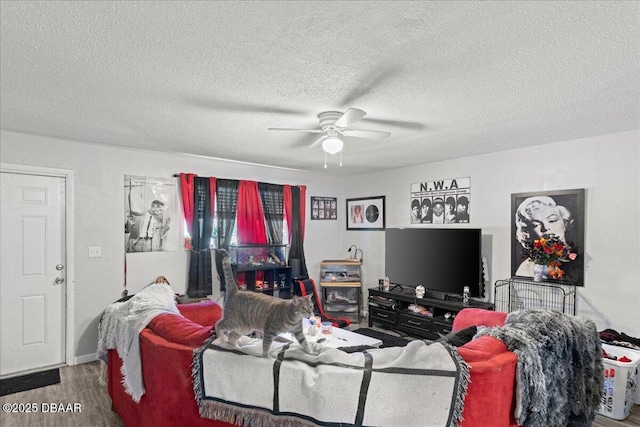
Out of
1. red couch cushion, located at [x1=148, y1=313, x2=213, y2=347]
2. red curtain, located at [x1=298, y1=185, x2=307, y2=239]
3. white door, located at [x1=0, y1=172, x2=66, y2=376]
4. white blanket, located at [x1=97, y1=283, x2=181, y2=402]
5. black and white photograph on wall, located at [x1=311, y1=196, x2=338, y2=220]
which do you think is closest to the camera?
red couch cushion, located at [x1=148, y1=313, x2=213, y2=347]

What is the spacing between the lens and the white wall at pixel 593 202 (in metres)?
3.38

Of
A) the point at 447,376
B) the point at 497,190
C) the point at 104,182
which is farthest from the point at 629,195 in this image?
the point at 104,182

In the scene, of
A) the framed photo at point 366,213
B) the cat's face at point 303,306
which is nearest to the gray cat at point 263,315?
the cat's face at point 303,306

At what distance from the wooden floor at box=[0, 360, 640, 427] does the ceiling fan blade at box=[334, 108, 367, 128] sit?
2727 mm

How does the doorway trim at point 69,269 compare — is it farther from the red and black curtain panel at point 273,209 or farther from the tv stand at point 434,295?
the tv stand at point 434,295

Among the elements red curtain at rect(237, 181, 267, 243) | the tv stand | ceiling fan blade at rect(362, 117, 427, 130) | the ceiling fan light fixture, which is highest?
ceiling fan blade at rect(362, 117, 427, 130)

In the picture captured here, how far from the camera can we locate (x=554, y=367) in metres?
1.85

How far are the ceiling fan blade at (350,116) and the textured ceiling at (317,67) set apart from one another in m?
0.15

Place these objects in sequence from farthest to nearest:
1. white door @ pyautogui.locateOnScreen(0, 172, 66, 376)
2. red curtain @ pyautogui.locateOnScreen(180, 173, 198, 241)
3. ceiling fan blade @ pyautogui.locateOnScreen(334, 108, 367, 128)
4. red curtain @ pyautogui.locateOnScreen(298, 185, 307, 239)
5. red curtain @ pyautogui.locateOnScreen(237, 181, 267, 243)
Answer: red curtain @ pyautogui.locateOnScreen(298, 185, 307, 239) < red curtain @ pyautogui.locateOnScreen(237, 181, 267, 243) < red curtain @ pyautogui.locateOnScreen(180, 173, 198, 241) < white door @ pyautogui.locateOnScreen(0, 172, 66, 376) < ceiling fan blade @ pyautogui.locateOnScreen(334, 108, 367, 128)

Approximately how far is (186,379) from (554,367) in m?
1.86

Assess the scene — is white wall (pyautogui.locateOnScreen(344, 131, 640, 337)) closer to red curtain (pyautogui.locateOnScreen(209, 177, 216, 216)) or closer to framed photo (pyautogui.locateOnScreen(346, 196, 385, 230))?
framed photo (pyautogui.locateOnScreen(346, 196, 385, 230))

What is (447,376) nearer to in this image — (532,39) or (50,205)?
(532,39)

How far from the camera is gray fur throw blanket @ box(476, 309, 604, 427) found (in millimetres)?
1753

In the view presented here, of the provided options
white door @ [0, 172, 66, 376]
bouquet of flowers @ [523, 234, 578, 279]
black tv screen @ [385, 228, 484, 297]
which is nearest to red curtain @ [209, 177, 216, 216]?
white door @ [0, 172, 66, 376]
